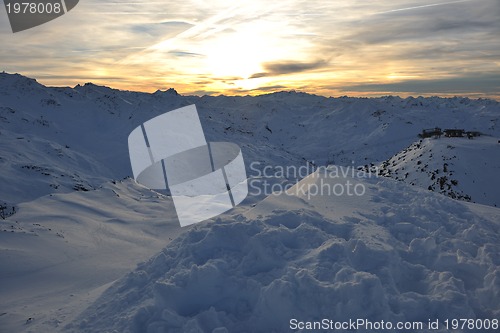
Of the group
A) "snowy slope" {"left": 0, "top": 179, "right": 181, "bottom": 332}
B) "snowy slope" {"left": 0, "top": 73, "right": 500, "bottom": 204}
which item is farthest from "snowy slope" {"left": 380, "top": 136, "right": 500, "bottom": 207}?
"snowy slope" {"left": 0, "top": 73, "right": 500, "bottom": 204}

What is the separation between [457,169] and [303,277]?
1398 cm

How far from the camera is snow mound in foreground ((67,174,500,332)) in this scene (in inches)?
148

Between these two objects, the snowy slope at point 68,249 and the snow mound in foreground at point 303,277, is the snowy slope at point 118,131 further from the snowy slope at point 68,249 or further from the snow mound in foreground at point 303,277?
the snow mound in foreground at point 303,277

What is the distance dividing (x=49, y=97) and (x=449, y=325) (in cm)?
4089

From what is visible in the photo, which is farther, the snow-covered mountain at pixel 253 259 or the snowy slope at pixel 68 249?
the snowy slope at pixel 68 249

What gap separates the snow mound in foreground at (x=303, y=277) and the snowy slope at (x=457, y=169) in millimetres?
9018

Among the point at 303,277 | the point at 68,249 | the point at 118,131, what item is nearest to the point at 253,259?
the point at 303,277

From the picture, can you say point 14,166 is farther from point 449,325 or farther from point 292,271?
point 449,325

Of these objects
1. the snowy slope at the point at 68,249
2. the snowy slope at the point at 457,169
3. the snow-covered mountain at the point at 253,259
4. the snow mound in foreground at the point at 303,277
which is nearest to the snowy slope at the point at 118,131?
the snowy slope at the point at 68,249

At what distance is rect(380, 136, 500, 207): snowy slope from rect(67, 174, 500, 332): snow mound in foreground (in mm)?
9018

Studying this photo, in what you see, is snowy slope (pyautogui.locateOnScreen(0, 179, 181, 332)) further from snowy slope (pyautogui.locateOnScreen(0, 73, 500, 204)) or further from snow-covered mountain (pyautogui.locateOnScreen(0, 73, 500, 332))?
snowy slope (pyautogui.locateOnScreen(0, 73, 500, 204))

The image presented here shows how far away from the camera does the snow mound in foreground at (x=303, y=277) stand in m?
3.77

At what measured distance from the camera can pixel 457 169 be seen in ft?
49.2

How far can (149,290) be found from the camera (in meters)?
4.31
